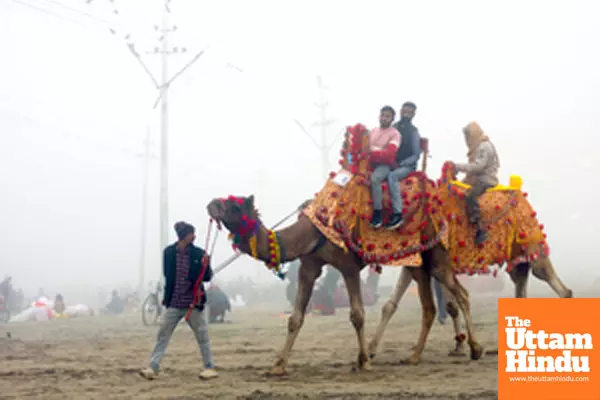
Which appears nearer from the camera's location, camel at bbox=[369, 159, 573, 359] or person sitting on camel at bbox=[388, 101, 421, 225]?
person sitting on camel at bbox=[388, 101, 421, 225]

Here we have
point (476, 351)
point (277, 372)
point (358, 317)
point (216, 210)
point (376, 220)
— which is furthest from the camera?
point (476, 351)

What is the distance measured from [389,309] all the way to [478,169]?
257cm

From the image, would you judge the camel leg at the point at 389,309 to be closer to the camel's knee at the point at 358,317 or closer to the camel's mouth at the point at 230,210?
the camel's knee at the point at 358,317

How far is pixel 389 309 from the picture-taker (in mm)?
9414

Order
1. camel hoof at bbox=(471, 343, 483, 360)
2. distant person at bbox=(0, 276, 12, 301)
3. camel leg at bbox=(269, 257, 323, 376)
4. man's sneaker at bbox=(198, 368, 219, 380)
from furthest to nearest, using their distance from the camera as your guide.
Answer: distant person at bbox=(0, 276, 12, 301), camel hoof at bbox=(471, 343, 483, 360), camel leg at bbox=(269, 257, 323, 376), man's sneaker at bbox=(198, 368, 219, 380)

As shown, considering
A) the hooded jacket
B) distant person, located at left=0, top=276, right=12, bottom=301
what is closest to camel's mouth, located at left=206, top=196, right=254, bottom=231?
the hooded jacket

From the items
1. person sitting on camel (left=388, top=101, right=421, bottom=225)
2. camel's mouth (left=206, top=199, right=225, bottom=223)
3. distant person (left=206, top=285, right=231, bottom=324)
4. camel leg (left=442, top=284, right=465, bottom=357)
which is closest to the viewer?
camel's mouth (left=206, top=199, right=225, bottom=223)

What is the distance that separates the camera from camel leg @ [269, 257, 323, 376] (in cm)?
766

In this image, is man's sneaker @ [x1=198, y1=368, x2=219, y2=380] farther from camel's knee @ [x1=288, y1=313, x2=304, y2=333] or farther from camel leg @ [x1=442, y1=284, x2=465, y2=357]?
camel leg @ [x1=442, y1=284, x2=465, y2=357]

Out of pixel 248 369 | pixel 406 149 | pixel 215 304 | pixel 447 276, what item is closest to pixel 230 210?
pixel 248 369

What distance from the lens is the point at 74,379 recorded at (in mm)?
7746

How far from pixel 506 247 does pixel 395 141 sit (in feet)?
8.27

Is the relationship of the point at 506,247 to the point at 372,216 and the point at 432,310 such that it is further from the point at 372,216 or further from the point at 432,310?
the point at 372,216

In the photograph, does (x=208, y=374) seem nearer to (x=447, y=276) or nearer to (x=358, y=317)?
(x=358, y=317)
